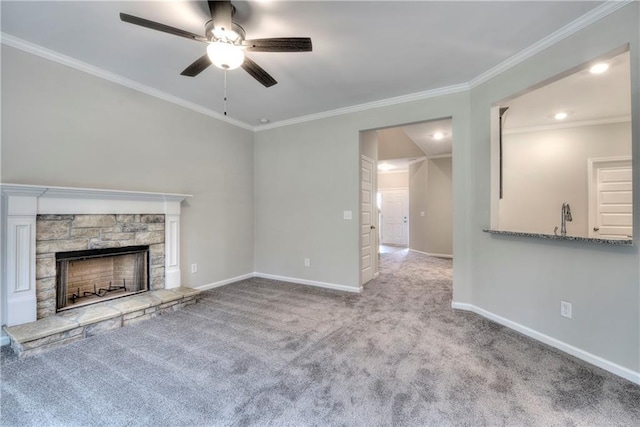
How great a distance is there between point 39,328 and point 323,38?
11.1ft

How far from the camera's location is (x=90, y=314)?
2570 millimetres

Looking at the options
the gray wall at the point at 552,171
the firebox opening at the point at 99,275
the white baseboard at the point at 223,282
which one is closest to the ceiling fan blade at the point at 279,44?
the firebox opening at the point at 99,275

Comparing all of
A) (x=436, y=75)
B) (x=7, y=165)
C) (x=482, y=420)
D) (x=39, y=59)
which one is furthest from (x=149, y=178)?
(x=482, y=420)

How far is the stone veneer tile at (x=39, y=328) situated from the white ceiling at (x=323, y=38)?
2424mm

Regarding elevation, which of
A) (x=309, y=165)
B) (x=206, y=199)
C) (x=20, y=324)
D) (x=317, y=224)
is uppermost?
(x=309, y=165)

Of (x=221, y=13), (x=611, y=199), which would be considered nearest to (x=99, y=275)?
(x=221, y=13)

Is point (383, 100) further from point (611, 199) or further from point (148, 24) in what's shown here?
point (611, 199)

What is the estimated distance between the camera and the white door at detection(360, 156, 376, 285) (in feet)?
13.3

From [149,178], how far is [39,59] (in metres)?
1.38

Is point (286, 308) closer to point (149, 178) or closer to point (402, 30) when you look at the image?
point (149, 178)

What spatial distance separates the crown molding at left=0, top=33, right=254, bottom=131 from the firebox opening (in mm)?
1847

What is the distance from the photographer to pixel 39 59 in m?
2.49

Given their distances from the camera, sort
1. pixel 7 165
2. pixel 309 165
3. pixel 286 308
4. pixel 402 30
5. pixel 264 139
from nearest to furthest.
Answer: pixel 402 30
pixel 7 165
pixel 286 308
pixel 309 165
pixel 264 139

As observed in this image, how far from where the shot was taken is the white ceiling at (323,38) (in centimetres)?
197
